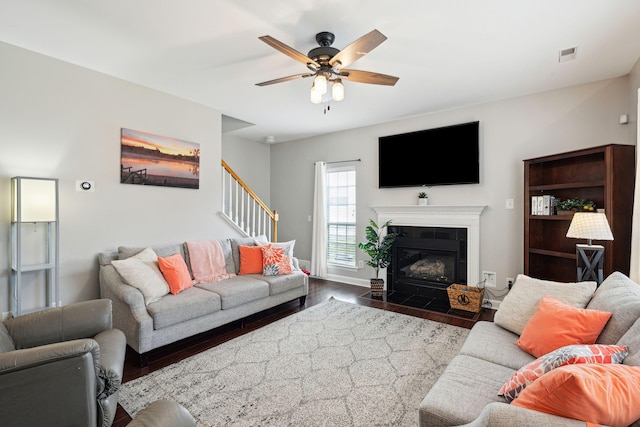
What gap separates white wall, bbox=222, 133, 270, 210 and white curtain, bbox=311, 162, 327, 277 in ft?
3.82

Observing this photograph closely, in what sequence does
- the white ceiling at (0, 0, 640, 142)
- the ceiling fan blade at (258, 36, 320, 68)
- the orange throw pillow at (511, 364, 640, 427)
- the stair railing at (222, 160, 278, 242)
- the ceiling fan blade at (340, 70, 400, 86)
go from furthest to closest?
the stair railing at (222, 160, 278, 242), the ceiling fan blade at (340, 70, 400, 86), the white ceiling at (0, 0, 640, 142), the ceiling fan blade at (258, 36, 320, 68), the orange throw pillow at (511, 364, 640, 427)

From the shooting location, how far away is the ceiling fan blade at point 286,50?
2.02m

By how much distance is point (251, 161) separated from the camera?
6.08 metres

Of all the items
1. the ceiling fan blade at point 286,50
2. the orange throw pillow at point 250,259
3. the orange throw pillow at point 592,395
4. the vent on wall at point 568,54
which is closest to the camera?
the orange throw pillow at point 592,395

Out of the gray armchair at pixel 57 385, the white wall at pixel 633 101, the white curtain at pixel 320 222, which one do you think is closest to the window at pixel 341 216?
the white curtain at pixel 320 222

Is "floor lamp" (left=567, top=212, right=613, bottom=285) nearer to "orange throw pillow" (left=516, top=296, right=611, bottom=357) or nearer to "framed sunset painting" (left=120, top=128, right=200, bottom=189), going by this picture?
"orange throw pillow" (left=516, top=296, right=611, bottom=357)

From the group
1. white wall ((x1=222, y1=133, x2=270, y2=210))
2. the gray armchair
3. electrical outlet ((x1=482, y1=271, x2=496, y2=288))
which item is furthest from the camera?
white wall ((x1=222, y1=133, x2=270, y2=210))

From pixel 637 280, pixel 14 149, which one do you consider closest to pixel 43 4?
pixel 14 149

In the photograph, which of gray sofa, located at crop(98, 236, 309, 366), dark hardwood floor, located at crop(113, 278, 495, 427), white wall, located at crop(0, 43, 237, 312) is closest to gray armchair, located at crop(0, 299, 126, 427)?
dark hardwood floor, located at crop(113, 278, 495, 427)

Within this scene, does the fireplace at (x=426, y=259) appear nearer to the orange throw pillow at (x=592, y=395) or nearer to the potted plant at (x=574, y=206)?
the potted plant at (x=574, y=206)

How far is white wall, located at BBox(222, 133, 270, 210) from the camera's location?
573 cm

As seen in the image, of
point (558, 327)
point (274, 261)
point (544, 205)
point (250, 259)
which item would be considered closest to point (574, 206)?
point (544, 205)

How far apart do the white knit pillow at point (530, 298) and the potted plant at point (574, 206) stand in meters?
1.41

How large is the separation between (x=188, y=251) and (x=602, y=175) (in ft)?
14.9
